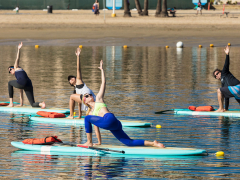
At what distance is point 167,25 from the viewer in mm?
49844

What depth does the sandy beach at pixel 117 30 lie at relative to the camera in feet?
135

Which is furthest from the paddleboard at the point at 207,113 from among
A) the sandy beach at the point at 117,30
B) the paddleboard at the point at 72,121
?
the sandy beach at the point at 117,30

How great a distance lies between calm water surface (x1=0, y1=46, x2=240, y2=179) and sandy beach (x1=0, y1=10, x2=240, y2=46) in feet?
27.5

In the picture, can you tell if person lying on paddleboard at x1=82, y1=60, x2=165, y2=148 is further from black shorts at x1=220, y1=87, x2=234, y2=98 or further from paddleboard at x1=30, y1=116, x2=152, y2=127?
black shorts at x1=220, y1=87, x2=234, y2=98

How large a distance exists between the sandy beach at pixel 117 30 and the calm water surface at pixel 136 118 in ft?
27.5

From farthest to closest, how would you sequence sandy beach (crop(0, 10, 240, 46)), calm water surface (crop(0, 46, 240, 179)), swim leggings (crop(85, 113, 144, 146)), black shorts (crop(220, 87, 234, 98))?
sandy beach (crop(0, 10, 240, 46)) < black shorts (crop(220, 87, 234, 98)) < swim leggings (crop(85, 113, 144, 146)) < calm water surface (crop(0, 46, 240, 179))

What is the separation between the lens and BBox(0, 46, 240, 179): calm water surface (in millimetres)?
9461

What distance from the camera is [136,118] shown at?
14.4 metres

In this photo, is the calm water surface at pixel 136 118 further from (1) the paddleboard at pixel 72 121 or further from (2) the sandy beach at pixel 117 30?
(2) the sandy beach at pixel 117 30

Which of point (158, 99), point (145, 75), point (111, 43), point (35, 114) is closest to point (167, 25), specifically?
point (111, 43)

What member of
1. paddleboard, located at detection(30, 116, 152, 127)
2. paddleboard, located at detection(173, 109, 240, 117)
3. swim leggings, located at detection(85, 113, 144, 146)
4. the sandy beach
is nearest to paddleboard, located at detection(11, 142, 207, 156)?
swim leggings, located at detection(85, 113, 144, 146)

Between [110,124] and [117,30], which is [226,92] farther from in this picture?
[117,30]

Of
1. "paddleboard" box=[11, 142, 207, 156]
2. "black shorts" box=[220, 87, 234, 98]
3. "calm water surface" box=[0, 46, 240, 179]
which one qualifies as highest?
"black shorts" box=[220, 87, 234, 98]

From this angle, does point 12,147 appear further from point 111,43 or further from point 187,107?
point 111,43
